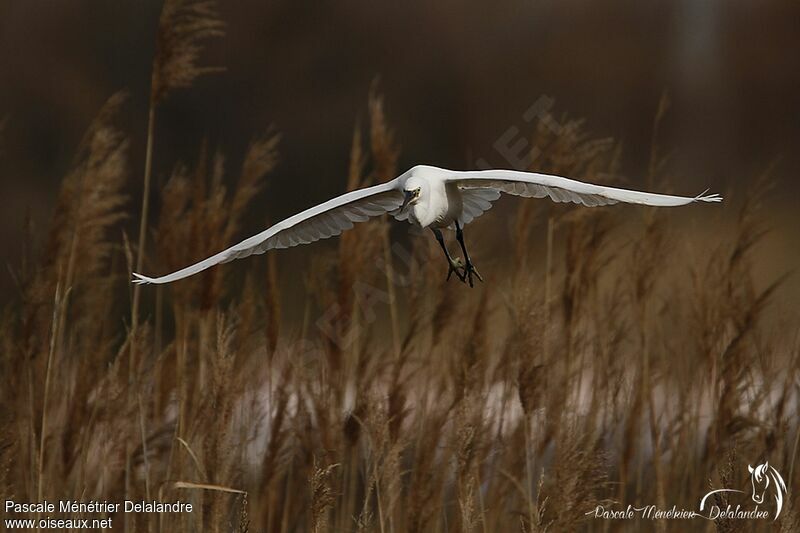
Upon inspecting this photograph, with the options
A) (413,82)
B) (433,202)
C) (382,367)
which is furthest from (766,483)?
(413,82)

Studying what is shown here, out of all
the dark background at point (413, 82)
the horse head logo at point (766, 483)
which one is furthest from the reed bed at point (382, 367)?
the dark background at point (413, 82)

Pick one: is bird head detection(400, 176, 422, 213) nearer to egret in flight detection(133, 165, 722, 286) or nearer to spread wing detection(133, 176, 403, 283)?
egret in flight detection(133, 165, 722, 286)

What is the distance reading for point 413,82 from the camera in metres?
7.83

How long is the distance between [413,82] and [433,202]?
6.43 meters

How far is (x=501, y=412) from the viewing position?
2.22 meters

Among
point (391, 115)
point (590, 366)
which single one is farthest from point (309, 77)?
point (590, 366)

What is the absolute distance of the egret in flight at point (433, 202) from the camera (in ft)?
4.94

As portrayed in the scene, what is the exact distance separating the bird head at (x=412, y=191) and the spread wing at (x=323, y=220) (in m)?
0.11

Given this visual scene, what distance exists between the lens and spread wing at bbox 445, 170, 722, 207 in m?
1.47

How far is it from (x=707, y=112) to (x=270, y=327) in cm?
642

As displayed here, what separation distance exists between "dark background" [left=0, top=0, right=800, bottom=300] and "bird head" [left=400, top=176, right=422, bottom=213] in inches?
179

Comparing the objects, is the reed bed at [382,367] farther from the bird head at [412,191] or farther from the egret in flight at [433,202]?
the bird head at [412,191]

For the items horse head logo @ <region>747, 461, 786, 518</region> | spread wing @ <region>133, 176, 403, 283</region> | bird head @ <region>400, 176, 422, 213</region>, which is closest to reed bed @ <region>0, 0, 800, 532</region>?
horse head logo @ <region>747, 461, 786, 518</region>

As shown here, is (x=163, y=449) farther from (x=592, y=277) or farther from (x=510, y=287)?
(x=592, y=277)
